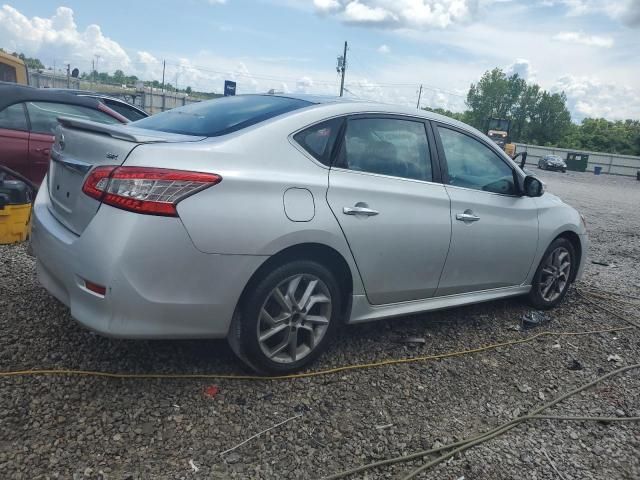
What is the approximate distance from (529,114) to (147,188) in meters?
109

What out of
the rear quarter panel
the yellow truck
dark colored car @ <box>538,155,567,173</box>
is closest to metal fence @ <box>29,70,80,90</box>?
the yellow truck

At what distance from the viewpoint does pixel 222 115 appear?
337 centimetres

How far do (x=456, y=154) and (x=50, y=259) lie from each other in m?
2.80

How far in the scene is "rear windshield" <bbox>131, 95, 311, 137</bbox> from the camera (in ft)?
10.3

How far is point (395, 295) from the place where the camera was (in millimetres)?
3635

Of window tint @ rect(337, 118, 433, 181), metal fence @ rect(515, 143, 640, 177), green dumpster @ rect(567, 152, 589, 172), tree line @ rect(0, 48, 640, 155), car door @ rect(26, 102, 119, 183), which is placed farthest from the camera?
tree line @ rect(0, 48, 640, 155)

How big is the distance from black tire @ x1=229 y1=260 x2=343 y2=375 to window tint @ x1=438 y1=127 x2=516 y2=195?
1339 millimetres

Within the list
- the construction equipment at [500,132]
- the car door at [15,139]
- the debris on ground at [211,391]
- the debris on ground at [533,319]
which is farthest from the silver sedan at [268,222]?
the construction equipment at [500,132]

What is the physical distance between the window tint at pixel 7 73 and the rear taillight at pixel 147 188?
13.2 m

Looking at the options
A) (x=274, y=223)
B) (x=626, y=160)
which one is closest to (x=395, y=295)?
(x=274, y=223)

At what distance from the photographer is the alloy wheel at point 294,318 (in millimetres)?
3061

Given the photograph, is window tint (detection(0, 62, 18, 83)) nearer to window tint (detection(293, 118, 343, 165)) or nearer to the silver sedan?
the silver sedan

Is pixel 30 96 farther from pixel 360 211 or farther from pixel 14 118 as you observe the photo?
pixel 360 211

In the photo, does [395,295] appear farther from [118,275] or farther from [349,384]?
[118,275]
